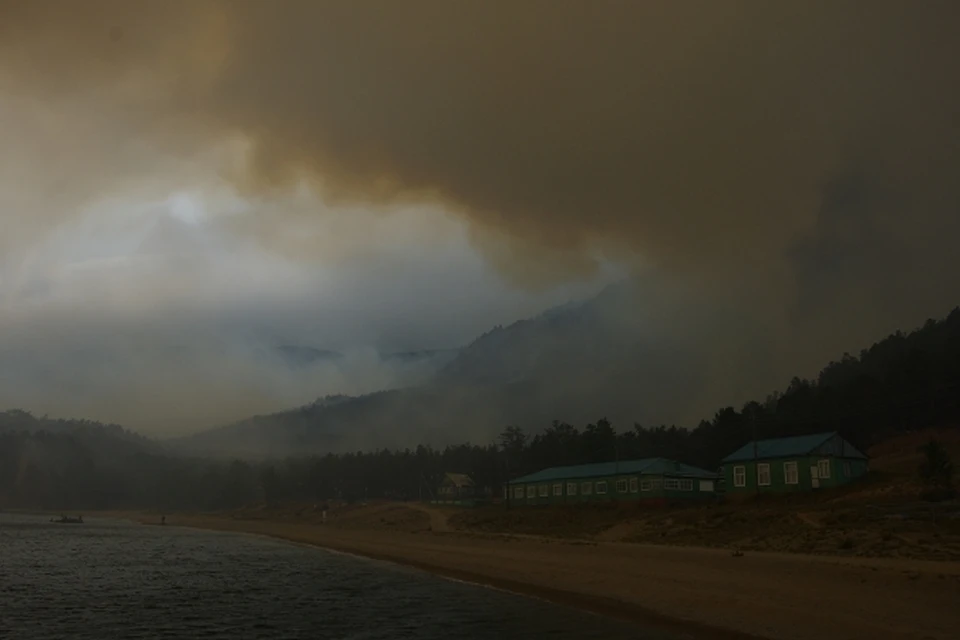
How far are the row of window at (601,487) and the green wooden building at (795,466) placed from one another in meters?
9.30

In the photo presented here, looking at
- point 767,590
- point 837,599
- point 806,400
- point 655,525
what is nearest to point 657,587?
point 767,590

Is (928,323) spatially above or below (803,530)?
above

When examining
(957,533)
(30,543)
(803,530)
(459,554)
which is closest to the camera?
(957,533)

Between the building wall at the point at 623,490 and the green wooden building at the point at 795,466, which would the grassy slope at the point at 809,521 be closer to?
the green wooden building at the point at 795,466

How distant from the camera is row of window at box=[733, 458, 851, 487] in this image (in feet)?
282

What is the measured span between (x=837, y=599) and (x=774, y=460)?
203 feet

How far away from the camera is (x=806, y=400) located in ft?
416

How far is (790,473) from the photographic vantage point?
88062 mm

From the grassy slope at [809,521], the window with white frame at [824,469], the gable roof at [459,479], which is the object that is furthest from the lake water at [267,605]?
the gable roof at [459,479]

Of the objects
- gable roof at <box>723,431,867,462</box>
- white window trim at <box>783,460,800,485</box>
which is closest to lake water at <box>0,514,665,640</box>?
white window trim at <box>783,460,800,485</box>

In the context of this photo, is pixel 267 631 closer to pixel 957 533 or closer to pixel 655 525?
pixel 957 533

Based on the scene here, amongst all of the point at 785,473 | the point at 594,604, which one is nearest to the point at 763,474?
the point at 785,473

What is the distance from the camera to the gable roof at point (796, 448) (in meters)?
87.8

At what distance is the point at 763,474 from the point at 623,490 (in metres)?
21.5
